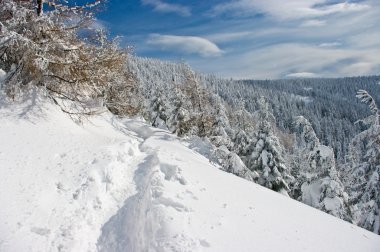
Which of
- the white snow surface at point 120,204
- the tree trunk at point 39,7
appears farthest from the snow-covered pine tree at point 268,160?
the tree trunk at point 39,7

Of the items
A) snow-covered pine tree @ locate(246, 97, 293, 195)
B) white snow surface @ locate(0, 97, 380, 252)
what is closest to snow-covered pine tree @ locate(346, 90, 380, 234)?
snow-covered pine tree @ locate(246, 97, 293, 195)

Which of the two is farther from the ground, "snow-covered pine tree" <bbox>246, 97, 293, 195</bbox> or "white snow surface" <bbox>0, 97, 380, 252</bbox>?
"white snow surface" <bbox>0, 97, 380, 252</bbox>

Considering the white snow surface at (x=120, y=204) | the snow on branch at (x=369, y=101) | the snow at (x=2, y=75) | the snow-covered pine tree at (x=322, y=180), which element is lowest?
the snow-covered pine tree at (x=322, y=180)

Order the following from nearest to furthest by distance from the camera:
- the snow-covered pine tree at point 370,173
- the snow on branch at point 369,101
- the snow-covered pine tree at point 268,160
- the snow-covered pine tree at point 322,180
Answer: the snow on branch at point 369,101 < the snow-covered pine tree at point 370,173 < the snow-covered pine tree at point 322,180 < the snow-covered pine tree at point 268,160

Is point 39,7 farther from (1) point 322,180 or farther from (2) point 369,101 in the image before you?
(1) point 322,180

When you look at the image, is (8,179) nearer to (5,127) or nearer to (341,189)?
(5,127)

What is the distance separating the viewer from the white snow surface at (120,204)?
697 centimetres

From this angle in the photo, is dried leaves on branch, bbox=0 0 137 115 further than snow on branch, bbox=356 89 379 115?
No

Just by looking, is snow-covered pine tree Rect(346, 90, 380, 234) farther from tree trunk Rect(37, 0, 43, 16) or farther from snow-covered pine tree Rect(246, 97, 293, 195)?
tree trunk Rect(37, 0, 43, 16)

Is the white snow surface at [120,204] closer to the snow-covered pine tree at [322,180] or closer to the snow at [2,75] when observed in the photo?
the snow at [2,75]

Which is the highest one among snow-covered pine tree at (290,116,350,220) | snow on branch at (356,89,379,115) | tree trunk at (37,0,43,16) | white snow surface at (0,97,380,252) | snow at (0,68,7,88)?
tree trunk at (37,0,43,16)

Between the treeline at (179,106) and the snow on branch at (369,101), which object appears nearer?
the treeline at (179,106)

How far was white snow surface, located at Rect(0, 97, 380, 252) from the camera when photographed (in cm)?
697

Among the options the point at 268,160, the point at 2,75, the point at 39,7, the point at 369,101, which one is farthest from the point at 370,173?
the point at 2,75
